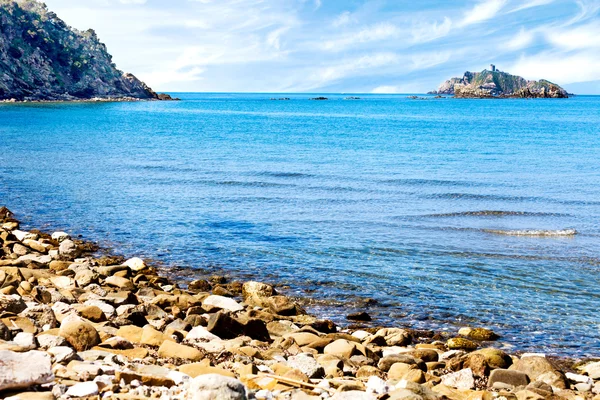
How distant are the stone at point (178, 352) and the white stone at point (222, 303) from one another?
176 inches

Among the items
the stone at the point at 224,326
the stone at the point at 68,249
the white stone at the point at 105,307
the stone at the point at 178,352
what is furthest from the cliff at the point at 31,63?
the stone at the point at 178,352

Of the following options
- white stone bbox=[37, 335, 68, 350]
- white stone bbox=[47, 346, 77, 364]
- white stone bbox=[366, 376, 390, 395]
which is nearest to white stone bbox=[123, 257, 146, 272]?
white stone bbox=[37, 335, 68, 350]

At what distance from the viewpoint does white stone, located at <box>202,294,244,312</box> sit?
613 inches

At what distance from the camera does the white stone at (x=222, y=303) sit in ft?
51.1

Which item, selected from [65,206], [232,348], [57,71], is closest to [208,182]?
[65,206]

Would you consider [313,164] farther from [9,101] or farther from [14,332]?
[9,101]

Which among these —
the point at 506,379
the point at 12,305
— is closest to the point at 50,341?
the point at 12,305

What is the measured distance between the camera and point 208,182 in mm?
37438

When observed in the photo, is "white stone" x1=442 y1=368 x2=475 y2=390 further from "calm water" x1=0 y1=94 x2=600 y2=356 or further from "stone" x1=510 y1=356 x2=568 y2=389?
"calm water" x1=0 y1=94 x2=600 y2=356

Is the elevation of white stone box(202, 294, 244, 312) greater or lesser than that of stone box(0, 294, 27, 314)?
lesser

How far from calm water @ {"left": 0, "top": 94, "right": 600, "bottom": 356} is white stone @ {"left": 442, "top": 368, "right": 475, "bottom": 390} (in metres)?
3.66

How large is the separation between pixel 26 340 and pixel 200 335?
142 inches

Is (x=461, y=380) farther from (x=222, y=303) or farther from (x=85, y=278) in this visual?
(x=85, y=278)

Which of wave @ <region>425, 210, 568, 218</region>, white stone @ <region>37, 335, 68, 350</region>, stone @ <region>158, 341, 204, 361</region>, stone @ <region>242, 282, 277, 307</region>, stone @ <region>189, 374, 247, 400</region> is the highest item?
stone @ <region>189, 374, 247, 400</region>
